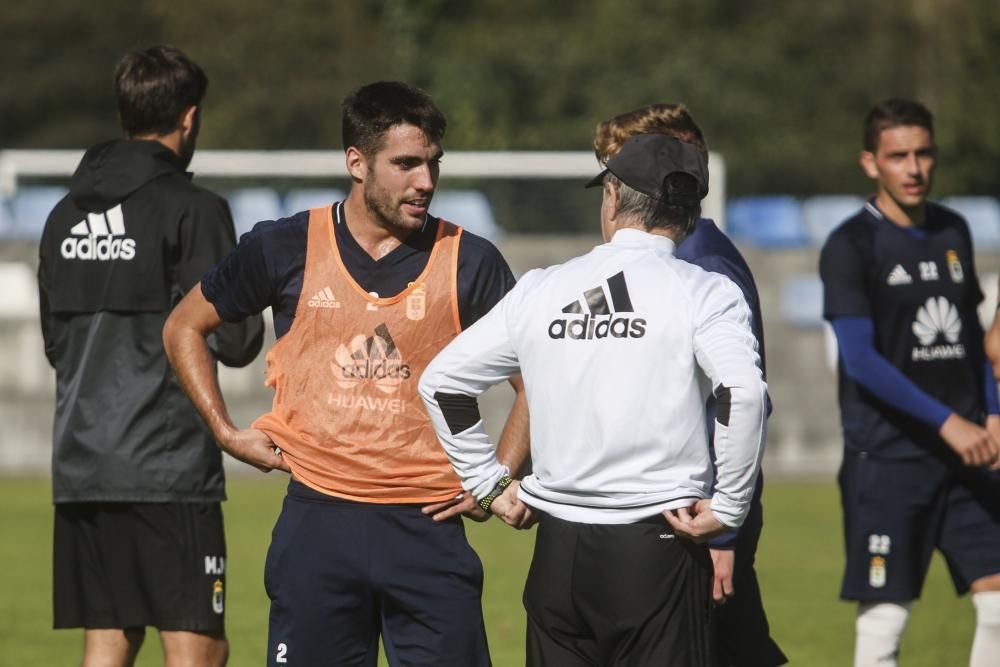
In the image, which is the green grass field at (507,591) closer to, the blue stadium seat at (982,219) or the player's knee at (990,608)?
the player's knee at (990,608)

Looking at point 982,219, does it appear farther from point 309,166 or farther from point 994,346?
point 994,346

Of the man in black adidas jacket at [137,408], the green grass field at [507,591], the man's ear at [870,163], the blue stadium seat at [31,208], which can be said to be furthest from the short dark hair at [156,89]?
the blue stadium seat at [31,208]

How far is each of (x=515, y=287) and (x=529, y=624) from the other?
36.8 inches

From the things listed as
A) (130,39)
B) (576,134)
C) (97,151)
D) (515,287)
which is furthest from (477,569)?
(130,39)

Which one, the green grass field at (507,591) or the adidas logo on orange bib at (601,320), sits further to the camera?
the green grass field at (507,591)

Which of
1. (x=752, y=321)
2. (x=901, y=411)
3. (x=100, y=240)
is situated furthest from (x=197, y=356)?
(x=901, y=411)

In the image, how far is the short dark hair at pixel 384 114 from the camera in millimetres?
4844

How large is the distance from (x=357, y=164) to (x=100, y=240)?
49.6 inches

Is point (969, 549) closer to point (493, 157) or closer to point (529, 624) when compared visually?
point (529, 624)

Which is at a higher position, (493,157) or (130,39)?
(130,39)

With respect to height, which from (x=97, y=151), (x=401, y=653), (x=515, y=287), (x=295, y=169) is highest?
(x=295, y=169)

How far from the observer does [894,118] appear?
6758 mm

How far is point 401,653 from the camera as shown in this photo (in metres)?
4.77

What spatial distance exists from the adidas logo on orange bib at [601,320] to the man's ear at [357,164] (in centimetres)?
89
